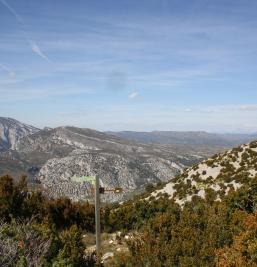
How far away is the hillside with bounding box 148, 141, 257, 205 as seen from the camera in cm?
3325

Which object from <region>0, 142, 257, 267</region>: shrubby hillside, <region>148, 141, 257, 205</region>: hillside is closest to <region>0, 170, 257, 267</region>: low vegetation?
<region>0, 142, 257, 267</region>: shrubby hillside

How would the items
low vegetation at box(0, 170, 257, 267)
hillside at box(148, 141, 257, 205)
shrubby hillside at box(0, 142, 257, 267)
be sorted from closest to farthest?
low vegetation at box(0, 170, 257, 267) → shrubby hillside at box(0, 142, 257, 267) → hillside at box(148, 141, 257, 205)

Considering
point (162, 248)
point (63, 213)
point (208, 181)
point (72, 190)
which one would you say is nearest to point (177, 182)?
point (208, 181)

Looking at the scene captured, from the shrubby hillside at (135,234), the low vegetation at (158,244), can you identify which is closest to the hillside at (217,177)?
the shrubby hillside at (135,234)

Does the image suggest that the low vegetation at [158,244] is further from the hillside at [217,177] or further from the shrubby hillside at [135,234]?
the hillside at [217,177]

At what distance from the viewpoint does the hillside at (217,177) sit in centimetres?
3325

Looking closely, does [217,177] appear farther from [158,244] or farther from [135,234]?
[158,244]

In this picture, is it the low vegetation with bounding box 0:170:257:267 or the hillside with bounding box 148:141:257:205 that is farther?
the hillside with bounding box 148:141:257:205

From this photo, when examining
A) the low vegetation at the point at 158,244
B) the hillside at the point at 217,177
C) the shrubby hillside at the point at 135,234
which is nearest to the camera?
the low vegetation at the point at 158,244

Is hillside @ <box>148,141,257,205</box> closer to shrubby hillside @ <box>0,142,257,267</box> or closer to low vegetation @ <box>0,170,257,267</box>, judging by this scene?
shrubby hillside @ <box>0,142,257,267</box>

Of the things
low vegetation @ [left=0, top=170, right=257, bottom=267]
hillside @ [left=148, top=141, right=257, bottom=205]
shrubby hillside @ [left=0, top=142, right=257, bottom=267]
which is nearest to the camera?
low vegetation @ [left=0, top=170, right=257, bottom=267]

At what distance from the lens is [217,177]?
3678 cm

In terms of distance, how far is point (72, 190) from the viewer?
172375 mm

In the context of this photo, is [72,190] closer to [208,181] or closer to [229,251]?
[208,181]
